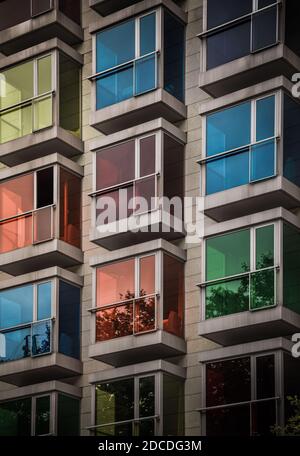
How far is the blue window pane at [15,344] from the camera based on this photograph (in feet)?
144

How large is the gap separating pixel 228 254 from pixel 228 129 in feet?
11.4

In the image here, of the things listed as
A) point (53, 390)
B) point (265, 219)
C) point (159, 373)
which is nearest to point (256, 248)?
point (265, 219)

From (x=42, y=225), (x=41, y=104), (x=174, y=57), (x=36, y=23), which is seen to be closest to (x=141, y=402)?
(x=42, y=225)

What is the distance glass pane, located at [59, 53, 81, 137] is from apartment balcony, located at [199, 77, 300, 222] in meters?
5.28

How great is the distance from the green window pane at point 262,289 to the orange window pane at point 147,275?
10.5 feet

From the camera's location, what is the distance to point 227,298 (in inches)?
1609

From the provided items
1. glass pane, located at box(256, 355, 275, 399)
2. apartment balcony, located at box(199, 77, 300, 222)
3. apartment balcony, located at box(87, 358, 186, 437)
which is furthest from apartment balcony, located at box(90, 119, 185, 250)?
glass pane, located at box(256, 355, 275, 399)

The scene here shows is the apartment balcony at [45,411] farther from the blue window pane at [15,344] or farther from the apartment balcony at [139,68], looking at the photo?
the apartment balcony at [139,68]

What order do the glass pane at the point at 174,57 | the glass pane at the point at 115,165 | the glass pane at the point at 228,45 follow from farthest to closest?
the glass pane at the point at 174,57 < the glass pane at the point at 115,165 < the glass pane at the point at 228,45

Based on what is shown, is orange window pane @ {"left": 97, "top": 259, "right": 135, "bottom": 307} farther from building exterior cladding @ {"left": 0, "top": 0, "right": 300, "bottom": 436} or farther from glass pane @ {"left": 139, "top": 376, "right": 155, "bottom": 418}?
glass pane @ {"left": 139, "top": 376, "right": 155, "bottom": 418}

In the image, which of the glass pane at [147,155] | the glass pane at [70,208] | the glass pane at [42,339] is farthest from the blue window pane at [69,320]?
the glass pane at [147,155]

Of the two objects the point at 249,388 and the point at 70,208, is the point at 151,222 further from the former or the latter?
the point at 249,388

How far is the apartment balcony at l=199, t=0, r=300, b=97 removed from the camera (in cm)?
4191
